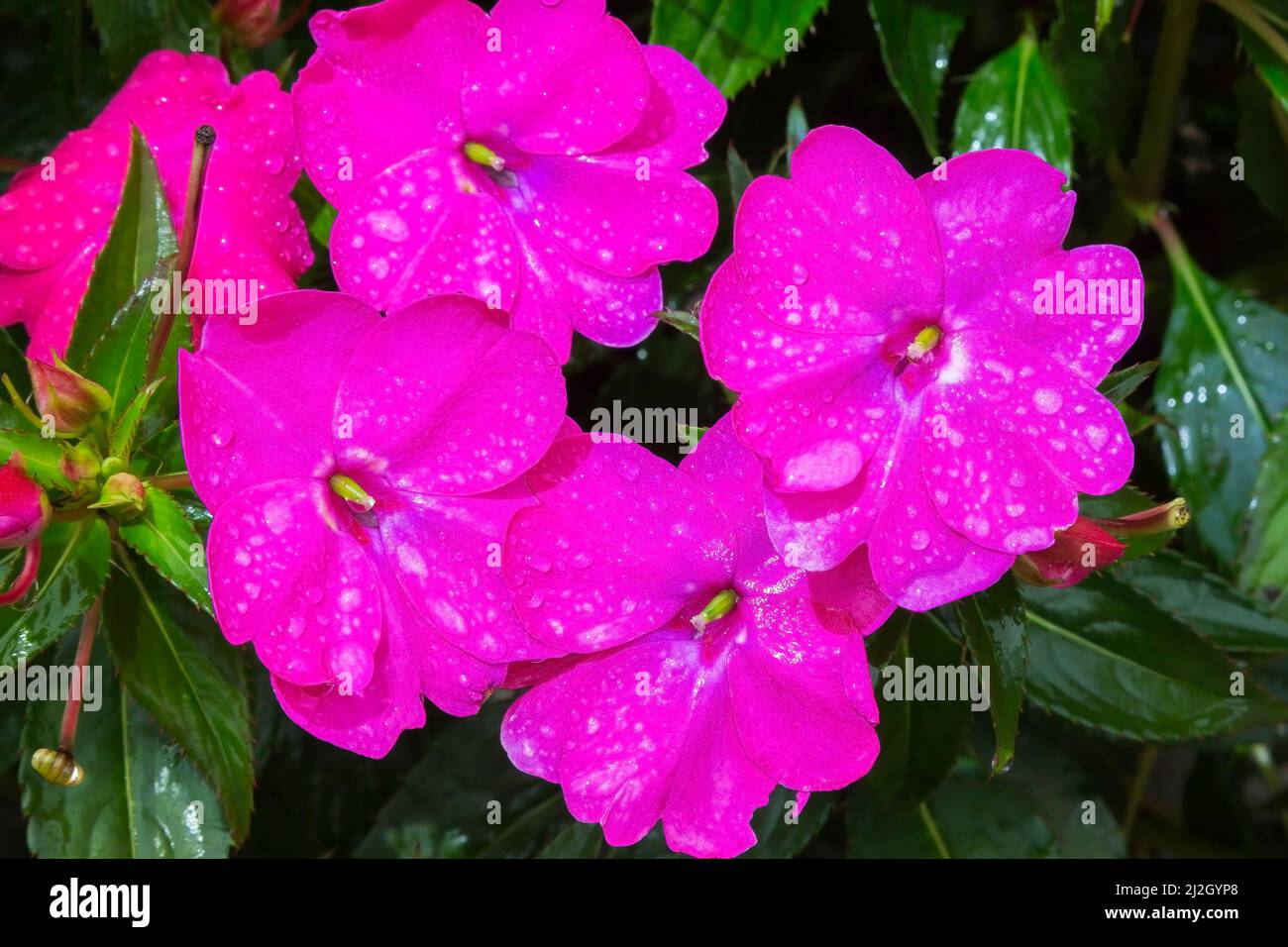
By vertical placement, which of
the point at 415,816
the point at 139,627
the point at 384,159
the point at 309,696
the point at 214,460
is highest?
the point at 384,159

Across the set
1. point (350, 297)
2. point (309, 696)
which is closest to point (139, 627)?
point (309, 696)

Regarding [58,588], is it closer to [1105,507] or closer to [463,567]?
[463,567]

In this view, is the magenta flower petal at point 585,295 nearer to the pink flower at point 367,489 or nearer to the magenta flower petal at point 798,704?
the pink flower at point 367,489

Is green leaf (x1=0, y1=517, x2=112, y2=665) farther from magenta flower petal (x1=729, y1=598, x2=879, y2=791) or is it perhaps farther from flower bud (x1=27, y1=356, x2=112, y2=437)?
magenta flower petal (x1=729, y1=598, x2=879, y2=791)

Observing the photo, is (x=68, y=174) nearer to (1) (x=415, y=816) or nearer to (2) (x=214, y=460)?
(2) (x=214, y=460)
